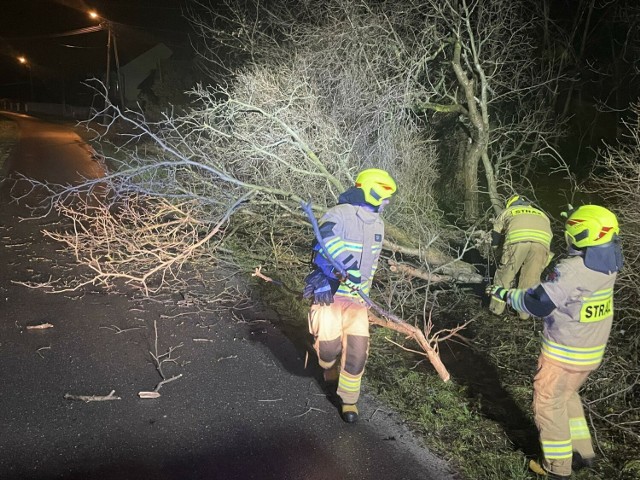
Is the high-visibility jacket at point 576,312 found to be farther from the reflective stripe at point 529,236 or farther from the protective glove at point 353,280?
the reflective stripe at point 529,236

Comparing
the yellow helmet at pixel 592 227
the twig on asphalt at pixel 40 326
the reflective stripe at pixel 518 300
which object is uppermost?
the yellow helmet at pixel 592 227

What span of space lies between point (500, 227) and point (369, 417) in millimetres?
2801

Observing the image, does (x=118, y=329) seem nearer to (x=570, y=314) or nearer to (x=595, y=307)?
(x=570, y=314)

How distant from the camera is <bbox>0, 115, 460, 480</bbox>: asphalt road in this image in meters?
2.88

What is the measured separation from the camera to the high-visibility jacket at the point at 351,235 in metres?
3.25

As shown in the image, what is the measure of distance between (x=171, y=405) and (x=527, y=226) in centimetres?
374

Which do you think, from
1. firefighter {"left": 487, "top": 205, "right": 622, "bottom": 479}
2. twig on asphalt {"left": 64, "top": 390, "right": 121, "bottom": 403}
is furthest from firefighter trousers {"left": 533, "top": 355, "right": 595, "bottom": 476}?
twig on asphalt {"left": 64, "top": 390, "right": 121, "bottom": 403}

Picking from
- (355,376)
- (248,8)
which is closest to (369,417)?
(355,376)

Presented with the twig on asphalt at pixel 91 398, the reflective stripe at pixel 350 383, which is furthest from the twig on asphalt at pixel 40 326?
the reflective stripe at pixel 350 383

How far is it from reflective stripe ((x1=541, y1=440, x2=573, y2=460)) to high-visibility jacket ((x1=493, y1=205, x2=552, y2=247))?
2.52 m

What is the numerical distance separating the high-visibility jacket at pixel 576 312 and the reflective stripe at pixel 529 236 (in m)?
2.22

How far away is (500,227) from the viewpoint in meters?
5.23

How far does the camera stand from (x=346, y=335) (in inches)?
133

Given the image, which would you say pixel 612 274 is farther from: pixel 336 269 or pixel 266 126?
pixel 266 126
